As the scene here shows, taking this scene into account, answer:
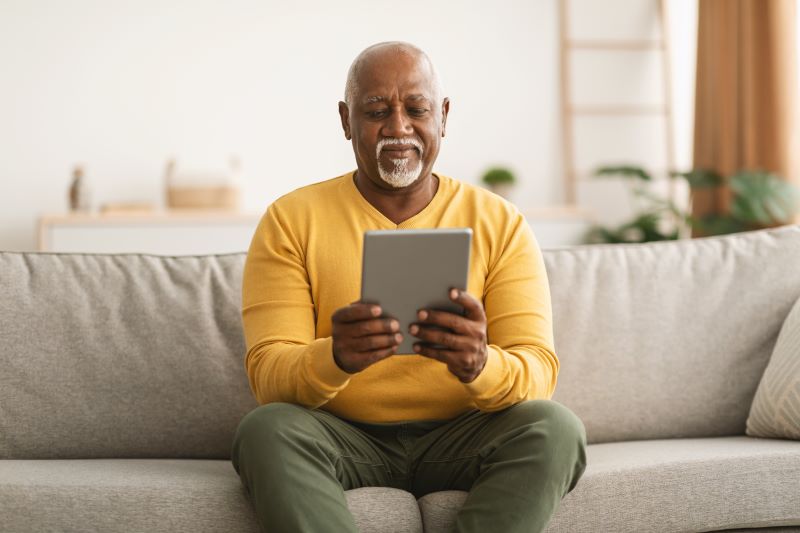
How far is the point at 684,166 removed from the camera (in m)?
5.62

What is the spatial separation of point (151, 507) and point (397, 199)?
2.47 ft

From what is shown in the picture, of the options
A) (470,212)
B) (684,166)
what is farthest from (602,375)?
(684,166)

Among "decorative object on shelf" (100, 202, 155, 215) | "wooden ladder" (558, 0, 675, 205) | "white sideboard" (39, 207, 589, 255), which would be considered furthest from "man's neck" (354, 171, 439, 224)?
"wooden ladder" (558, 0, 675, 205)

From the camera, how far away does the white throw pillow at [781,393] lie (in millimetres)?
1979

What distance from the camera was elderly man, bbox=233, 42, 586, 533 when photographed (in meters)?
1.53

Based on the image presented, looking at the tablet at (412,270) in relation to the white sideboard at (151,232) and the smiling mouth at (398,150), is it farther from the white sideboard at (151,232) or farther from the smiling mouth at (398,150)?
the white sideboard at (151,232)

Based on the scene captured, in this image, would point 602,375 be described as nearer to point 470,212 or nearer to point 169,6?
point 470,212

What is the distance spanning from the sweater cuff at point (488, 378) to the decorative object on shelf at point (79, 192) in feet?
11.5

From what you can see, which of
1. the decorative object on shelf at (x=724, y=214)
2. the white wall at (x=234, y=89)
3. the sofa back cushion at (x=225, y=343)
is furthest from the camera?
the white wall at (x=234, y=89)

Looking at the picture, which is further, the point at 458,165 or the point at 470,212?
the point at 458,165

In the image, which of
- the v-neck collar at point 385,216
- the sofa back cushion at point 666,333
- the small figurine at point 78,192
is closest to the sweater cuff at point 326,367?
the v-neck collar at point 385,216

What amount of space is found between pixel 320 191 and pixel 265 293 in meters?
0.26

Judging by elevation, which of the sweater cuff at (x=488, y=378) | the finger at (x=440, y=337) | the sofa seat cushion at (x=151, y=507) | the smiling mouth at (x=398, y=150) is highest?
the smiling mouth at (x=398, y=150)

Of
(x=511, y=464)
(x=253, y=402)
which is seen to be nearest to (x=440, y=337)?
A: (x=511, y=464)
